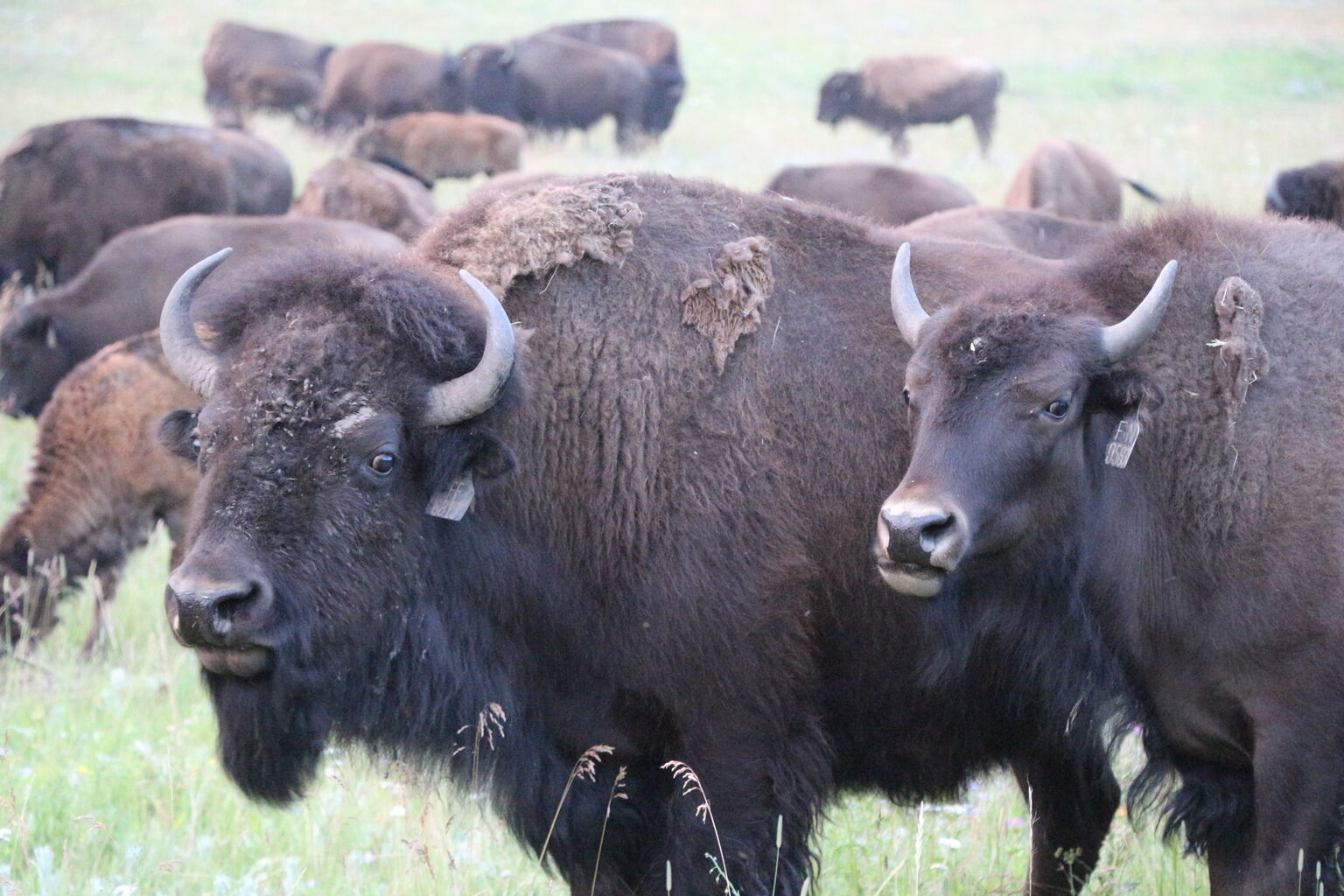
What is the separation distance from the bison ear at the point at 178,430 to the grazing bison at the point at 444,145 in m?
15.8

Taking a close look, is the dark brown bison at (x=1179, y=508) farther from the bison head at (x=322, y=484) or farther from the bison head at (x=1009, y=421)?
the bison head at (x=322, y=484)

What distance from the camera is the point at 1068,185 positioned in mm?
14312

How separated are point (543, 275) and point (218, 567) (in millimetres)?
1343

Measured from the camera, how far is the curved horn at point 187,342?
3.85m

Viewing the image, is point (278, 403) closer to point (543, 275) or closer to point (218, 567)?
point (218, 567)

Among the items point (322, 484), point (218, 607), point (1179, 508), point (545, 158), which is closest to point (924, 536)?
point (1179, 508)

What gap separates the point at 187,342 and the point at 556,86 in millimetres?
30367

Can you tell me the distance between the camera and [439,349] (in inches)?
147

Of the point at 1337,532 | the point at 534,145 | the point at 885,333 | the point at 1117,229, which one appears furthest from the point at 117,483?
the point at 534,145

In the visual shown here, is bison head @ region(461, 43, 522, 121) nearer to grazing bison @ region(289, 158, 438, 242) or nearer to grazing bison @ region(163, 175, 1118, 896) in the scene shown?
grazing bison @ region(289, 158, 438, 242)

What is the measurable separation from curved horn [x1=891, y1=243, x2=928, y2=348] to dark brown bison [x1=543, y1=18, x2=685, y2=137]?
28.2m

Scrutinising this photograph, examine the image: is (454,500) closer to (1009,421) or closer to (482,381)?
(482,381)

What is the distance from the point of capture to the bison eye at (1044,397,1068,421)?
3705 millimetres

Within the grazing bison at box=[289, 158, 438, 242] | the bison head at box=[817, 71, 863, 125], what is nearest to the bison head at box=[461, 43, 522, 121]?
the bison head at box=[817, 71, 863, 125]
